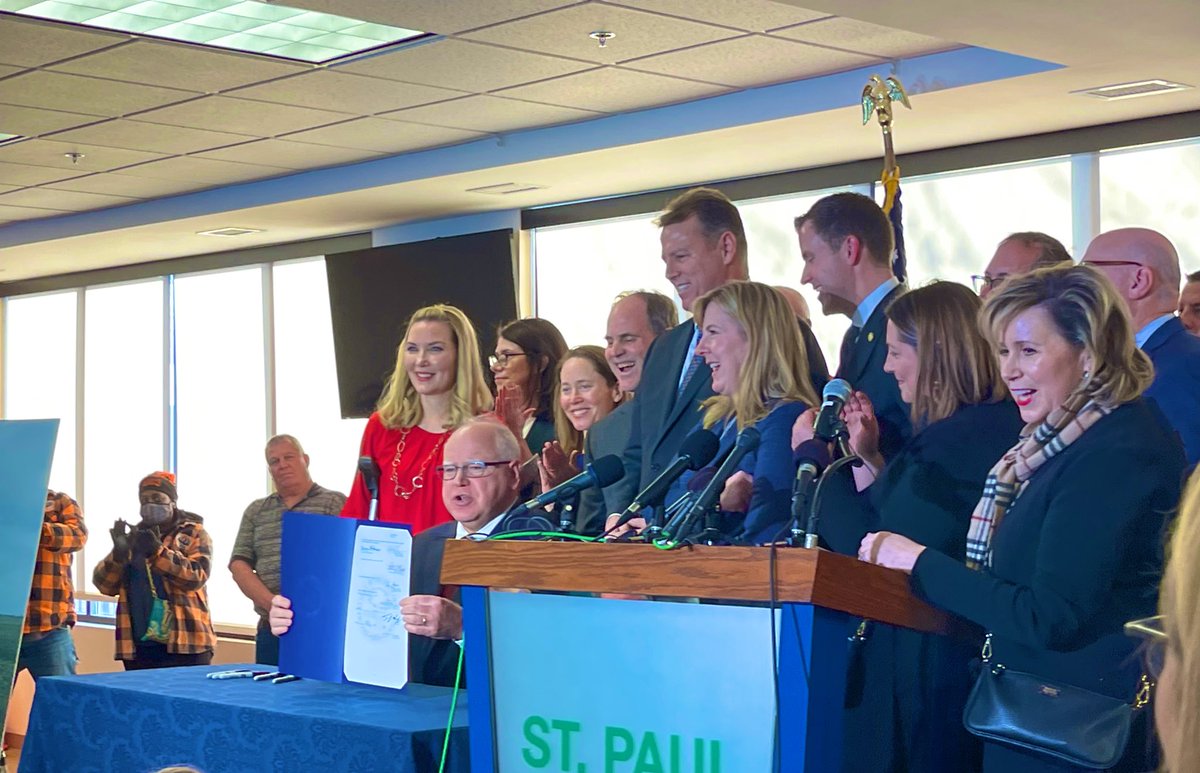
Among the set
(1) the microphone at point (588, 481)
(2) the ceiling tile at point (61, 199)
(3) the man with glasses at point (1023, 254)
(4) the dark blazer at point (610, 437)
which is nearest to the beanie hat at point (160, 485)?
(2) the ceiling tile at point (61, 199)

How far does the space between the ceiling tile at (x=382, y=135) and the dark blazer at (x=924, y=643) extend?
15.2 feet

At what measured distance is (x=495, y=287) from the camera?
8.16 m

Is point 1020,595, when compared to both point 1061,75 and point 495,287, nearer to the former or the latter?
point 1061,75

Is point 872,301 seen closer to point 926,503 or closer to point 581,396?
point 926,503

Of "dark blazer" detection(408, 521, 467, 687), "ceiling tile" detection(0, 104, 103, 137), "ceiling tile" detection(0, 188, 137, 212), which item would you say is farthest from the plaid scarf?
"ceiling tile" detection(0, 188, 137, 212)

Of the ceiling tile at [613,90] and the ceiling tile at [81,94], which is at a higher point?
the ceiling tile at [81,94]

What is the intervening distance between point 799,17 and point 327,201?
3663 millimetres

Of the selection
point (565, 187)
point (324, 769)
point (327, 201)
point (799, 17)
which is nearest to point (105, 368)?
point (327, 201)

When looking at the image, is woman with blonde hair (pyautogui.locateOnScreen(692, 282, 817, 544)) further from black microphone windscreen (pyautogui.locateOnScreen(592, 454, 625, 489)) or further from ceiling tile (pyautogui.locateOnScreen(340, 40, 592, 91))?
ceiling tile (pyautogui.locateOnScreen(340, 40, 592, 91))

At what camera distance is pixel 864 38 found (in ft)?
17.8

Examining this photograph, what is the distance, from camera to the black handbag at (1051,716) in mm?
2061

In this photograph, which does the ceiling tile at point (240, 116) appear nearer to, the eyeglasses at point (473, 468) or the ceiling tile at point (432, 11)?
the ceiling tile at point (432, 11)

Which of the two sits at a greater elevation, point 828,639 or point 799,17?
point 799,17

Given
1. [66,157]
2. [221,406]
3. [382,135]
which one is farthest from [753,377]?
[221,406]
